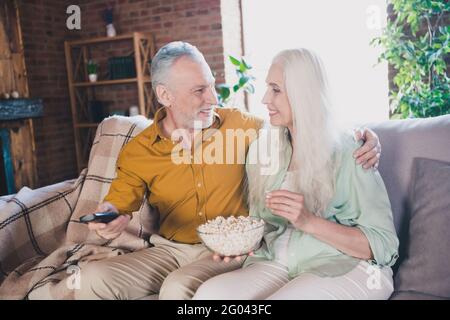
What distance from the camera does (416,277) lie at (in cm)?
141

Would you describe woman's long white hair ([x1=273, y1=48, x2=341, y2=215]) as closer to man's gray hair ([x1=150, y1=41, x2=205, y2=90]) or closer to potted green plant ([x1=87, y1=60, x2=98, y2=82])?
man's gray hair ([x1=150, y1=41, x2=205, y2=90])

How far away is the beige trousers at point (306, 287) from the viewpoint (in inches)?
51.7

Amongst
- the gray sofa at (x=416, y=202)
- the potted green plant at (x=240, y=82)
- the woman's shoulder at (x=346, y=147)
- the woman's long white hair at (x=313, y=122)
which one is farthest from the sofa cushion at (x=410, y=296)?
the potted green plant at (x=240, y=82)

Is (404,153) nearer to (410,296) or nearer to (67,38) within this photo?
(410,296)

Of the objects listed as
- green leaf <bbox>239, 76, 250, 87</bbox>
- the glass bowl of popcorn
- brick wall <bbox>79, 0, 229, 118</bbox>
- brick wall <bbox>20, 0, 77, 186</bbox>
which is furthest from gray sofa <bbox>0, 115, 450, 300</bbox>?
brick wall <bbox>20, 0, 77, 186</bbox>

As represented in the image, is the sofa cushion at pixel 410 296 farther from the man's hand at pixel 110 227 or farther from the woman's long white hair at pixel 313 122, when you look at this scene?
the man's hand at pixel 110 227

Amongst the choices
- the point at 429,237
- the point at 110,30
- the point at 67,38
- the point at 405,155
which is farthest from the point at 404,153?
the point at 67,38

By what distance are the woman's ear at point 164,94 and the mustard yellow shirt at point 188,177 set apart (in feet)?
0.32

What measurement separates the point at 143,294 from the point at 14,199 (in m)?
0.73

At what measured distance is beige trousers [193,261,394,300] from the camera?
1.31 m

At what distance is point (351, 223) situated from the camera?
4.68 ft

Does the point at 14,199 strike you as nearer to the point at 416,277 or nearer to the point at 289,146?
the point at 289,146

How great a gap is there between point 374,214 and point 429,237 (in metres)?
0.21

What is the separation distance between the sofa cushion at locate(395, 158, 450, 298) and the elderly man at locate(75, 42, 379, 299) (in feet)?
1.91
